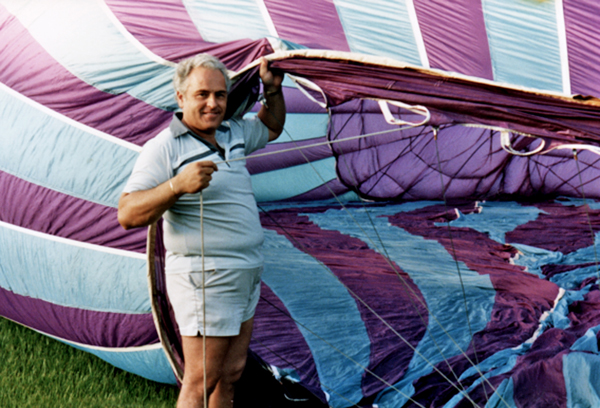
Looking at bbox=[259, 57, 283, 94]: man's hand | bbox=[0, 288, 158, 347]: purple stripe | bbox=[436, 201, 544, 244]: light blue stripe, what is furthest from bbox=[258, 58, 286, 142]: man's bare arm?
bbox=[436, 201, 544, 244]: light blue stripe

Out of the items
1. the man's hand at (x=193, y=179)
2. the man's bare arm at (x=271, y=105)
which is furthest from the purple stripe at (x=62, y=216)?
the man's hand at (x=193, y=179)

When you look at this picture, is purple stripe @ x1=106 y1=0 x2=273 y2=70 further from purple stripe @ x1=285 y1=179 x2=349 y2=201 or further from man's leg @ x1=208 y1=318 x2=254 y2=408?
purple stripe @ x1=285 y1=179 x2=349 y2=201

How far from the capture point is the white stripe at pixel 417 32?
8.75 feet

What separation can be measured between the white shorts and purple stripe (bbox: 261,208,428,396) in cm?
64

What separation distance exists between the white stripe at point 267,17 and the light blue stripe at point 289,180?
168cm

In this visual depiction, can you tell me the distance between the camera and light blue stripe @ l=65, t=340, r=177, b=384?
2.36 meters

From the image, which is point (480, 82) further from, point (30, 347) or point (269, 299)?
point (30, 347)

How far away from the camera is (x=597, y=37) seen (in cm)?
275

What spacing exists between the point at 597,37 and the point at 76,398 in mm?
2363

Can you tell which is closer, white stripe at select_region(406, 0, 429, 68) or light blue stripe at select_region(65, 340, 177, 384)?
light blue stripe at select_region(65, 340, 177, 384)

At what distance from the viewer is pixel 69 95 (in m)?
2.28

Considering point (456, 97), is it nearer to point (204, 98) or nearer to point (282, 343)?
point (204, 98)

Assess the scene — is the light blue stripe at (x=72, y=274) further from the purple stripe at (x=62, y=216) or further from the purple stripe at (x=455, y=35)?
the purple stripe at (x=455, y=35)

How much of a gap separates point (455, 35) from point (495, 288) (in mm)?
1084
